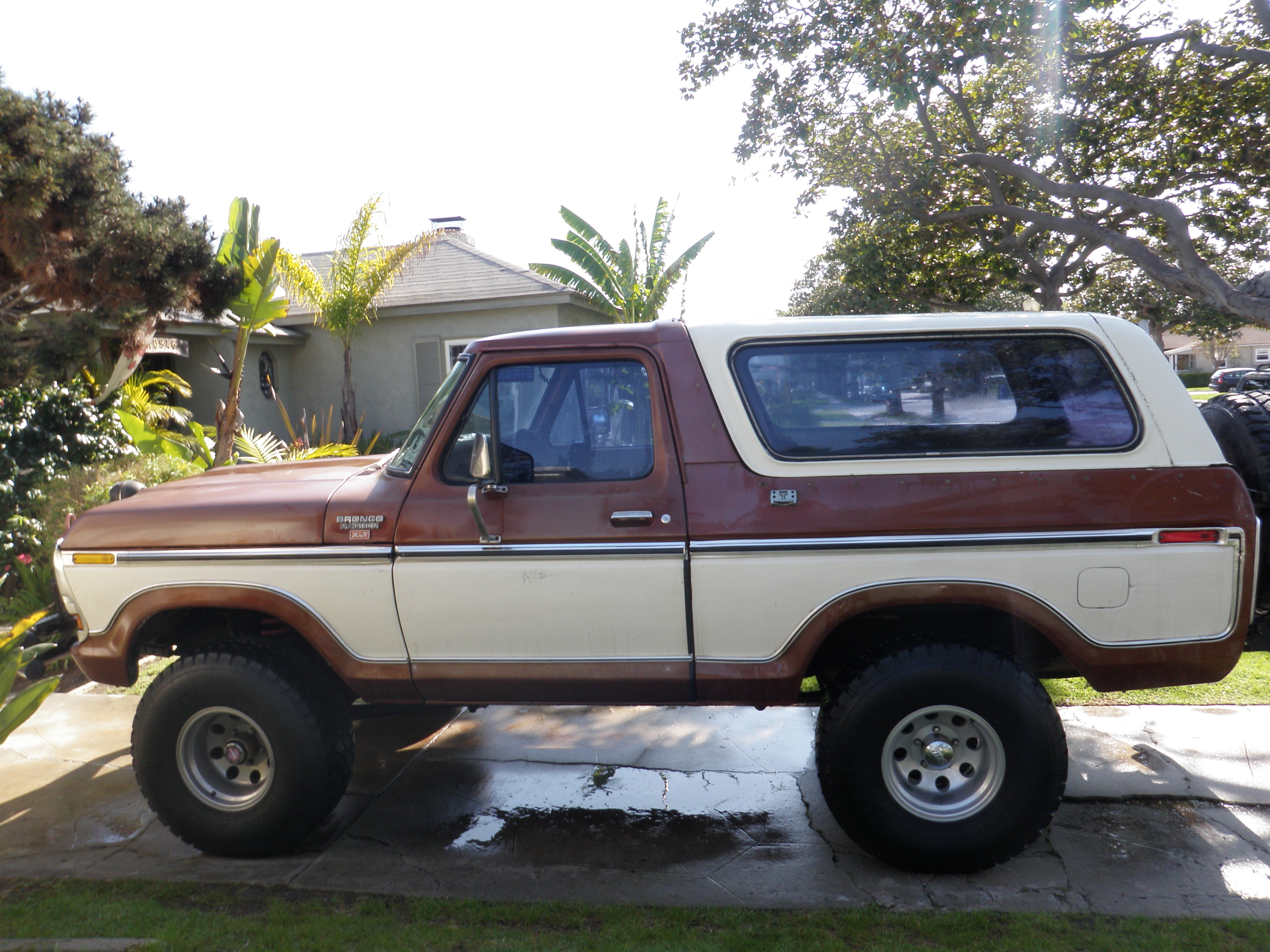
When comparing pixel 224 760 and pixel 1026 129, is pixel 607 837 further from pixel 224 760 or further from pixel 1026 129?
pixel 1026 129

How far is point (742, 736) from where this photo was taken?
513cm

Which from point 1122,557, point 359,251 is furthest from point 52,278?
point 1122,557

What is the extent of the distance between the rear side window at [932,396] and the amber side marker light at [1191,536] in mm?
400

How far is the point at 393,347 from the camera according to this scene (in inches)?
621

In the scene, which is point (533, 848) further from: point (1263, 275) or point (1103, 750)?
point (1263, 275)

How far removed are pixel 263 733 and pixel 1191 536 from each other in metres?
3.72

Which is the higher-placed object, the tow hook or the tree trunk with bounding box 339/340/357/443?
the tree trunk with bounding box 339/340/357/443

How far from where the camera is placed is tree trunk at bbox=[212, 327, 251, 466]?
1091 cm

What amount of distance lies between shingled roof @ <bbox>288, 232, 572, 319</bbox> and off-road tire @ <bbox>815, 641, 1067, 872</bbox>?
1209 centimetres

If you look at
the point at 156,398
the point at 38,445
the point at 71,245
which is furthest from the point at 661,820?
the point at 156,398

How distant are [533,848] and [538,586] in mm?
1253

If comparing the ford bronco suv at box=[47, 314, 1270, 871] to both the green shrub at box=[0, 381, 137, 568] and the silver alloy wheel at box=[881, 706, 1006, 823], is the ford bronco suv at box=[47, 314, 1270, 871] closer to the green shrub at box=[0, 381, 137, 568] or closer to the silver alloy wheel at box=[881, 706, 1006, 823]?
the silver alloy wheel at box=[881, 706, 1006, 823]

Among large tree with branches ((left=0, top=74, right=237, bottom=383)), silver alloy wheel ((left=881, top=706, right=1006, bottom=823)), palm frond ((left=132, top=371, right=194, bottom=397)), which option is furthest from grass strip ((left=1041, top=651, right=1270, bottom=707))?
palm frond ((left=132, top=371, right=194, bottom=397))

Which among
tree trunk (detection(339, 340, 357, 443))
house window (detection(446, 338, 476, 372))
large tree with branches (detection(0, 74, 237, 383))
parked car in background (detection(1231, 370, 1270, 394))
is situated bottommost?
tree trunk (detection(339, 340, 357, 443))
